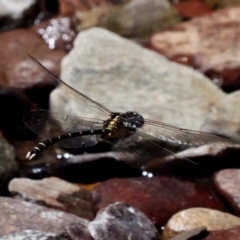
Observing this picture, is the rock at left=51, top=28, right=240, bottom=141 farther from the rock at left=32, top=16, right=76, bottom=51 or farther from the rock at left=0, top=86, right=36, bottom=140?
the rock at left=32, top=16, right=76, bottom=51

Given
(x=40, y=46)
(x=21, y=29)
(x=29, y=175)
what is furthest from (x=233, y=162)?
(x=21, y=29)

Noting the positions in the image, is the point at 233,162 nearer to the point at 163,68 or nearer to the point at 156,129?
the point at 156,129

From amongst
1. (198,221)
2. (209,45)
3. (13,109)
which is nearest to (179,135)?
(198,221)

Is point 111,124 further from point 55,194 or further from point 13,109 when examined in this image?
point 13,109

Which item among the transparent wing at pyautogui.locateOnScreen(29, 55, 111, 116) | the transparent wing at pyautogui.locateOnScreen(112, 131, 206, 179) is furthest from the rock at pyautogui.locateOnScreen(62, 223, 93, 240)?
the transparent wing at pyautogui.locateOnScreen(29, 55, 111, 116)

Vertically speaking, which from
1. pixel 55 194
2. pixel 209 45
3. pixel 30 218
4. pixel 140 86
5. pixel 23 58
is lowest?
pixel 55 194

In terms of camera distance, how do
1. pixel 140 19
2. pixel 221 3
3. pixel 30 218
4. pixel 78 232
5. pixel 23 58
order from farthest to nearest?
pixel 221 3
pixel 140 19
pixel 23 58
pixel 30 218
pixel 78 232

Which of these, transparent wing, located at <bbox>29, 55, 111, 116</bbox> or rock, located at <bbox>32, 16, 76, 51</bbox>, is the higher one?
transparent wing, located at <bbox>29, 55, 111, 116</bbox>
